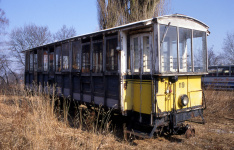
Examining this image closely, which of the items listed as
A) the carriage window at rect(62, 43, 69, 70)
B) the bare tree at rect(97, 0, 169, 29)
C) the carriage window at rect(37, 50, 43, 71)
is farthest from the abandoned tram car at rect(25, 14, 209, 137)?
the bare tree at rect(97, 0, 169, 29)

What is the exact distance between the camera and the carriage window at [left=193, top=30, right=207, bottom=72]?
6.00m

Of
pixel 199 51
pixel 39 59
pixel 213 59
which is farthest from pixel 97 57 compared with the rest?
pixel 213 59

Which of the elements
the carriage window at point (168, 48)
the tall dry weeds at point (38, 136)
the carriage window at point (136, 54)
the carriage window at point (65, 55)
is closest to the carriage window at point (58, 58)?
the carriage window at point (65, 55)

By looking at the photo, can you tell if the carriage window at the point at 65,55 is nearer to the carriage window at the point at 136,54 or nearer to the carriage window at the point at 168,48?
the carriage window at the point at 136,54

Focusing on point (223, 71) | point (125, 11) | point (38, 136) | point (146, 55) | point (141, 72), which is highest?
point (125, 11)

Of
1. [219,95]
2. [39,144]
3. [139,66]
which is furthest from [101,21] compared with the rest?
[39,144]

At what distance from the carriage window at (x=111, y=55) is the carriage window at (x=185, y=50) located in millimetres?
1779

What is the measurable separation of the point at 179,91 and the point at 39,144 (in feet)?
11.9

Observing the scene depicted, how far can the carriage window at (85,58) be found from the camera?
23.1 ft

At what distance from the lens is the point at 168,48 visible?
18.4ft

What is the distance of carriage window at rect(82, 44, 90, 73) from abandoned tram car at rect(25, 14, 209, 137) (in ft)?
0.30

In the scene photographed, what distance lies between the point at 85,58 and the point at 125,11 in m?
8.13

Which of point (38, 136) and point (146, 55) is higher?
point (146, 55)

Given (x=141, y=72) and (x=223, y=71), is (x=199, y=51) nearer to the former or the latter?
(x=141, y=72)
